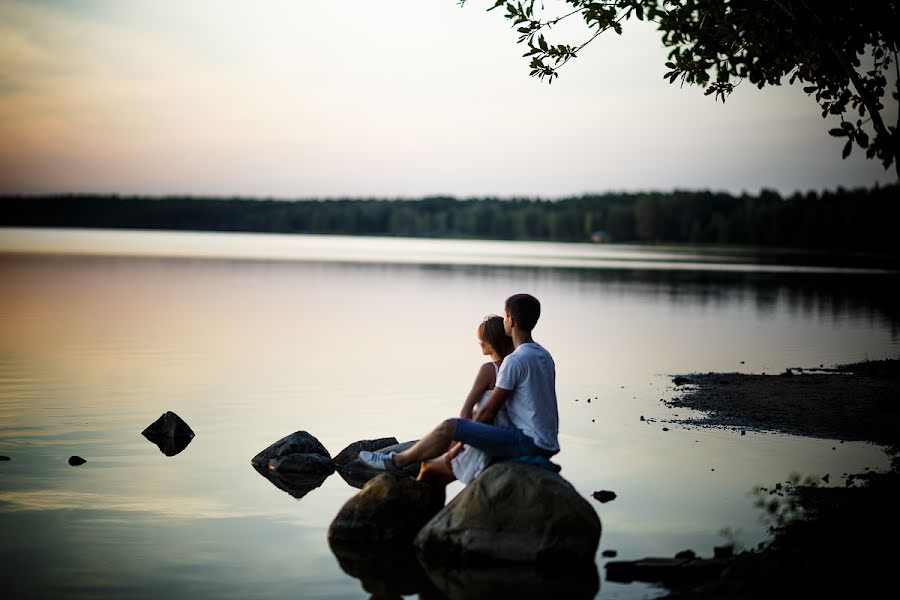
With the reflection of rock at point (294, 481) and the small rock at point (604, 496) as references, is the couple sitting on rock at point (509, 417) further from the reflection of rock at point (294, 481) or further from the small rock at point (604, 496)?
the reflection of rock at point (294, 481)

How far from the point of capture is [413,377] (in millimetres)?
21469

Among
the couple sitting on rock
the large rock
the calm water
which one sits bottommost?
the calm water

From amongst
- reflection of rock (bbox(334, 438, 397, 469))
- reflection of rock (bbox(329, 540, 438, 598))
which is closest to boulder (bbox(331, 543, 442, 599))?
reflection of rock (bbox(329, 540, 438, 598))

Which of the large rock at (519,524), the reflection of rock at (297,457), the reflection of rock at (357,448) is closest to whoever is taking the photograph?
the large rock at (519,524)

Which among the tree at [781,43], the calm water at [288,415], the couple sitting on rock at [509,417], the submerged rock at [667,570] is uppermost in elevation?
the tree at [781,43]

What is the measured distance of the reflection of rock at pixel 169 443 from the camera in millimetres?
13570

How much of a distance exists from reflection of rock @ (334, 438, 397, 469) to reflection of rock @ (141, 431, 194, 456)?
7.87 ft

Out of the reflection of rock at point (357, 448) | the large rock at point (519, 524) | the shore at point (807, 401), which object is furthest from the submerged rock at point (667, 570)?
the shore at point (807, 401)

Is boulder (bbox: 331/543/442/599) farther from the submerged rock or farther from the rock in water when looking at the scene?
the rock in water

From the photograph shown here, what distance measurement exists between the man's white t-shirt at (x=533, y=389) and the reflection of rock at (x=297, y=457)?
3930 mm

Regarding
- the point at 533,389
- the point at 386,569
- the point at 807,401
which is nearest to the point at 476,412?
the point at 533,389

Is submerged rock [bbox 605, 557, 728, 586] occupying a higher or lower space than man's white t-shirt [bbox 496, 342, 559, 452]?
lower

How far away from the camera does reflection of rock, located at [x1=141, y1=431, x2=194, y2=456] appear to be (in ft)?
44.5

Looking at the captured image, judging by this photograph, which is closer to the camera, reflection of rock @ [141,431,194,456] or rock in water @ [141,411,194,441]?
reflection of rock @ [141,431,194,456]
